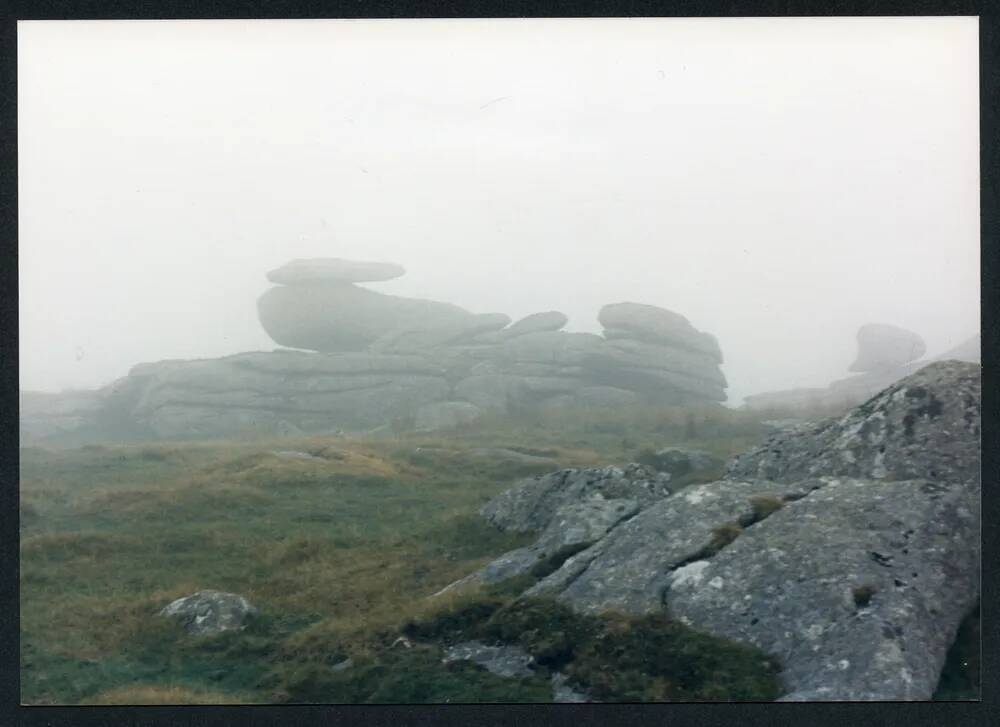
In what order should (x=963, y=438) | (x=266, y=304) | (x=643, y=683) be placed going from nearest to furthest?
(x=643, y=683), (x=963, y=438), (x=266, y=304)

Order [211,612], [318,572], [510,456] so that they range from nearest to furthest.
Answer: [211,612]
[318,572]
[510,456]

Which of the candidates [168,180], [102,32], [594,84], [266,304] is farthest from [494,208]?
[102,32]

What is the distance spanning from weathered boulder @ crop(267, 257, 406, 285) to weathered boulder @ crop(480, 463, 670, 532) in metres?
4.87

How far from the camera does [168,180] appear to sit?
60.8 feet

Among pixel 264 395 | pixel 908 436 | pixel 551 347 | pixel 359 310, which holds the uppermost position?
pixel 359 310

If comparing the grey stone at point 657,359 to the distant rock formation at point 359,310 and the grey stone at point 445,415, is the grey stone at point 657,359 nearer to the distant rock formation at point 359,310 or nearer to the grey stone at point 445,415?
the distant rock formation at point 359,310

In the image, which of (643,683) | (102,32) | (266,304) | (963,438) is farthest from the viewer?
(266,304)

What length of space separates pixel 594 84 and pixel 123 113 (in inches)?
345

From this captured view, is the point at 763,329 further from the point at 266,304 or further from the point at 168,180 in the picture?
the point at 168,180

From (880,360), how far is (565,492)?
6.26 meters

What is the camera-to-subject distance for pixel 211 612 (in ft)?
54.4

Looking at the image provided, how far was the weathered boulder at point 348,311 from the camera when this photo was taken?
19047 millimetres

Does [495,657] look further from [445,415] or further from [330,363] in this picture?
[330,363]

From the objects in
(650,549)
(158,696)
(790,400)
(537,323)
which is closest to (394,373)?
(537,323)
